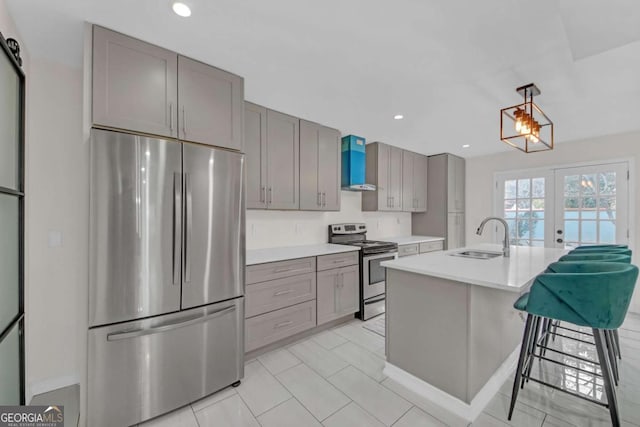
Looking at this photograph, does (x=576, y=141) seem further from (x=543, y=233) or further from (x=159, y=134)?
(x=159, y=134)

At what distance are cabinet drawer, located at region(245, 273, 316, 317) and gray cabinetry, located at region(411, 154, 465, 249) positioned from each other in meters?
3.07

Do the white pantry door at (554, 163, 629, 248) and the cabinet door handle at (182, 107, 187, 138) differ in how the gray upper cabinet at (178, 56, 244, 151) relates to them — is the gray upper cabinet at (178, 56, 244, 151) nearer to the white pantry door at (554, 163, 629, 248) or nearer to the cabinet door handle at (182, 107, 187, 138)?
the cabinet door handle at (182, 107, 187, 138)

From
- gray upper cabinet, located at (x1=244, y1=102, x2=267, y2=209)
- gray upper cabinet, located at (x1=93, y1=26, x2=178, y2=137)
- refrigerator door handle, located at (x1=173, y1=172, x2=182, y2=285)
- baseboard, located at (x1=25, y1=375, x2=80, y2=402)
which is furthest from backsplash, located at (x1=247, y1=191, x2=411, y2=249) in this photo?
baseboard, located at (x1=25, y1=375, x2=80, y2=402)

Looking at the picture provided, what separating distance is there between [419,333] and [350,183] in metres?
2.24

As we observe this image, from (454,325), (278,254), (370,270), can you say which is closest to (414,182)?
(370,270)

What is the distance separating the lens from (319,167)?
333 cm

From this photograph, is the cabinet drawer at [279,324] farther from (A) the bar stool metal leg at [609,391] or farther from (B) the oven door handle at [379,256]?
(A) the bar stool metal leg at [609,391]

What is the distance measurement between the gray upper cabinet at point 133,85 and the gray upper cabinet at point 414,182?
12.1 feet

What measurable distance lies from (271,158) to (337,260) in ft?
4.51

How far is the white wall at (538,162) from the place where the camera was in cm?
349

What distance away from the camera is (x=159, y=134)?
5.84 feet

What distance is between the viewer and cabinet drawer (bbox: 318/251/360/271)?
2885 mm

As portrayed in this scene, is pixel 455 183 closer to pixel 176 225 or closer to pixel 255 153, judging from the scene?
pixel 255 153

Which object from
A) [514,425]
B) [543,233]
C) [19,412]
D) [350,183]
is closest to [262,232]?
[350,183]
